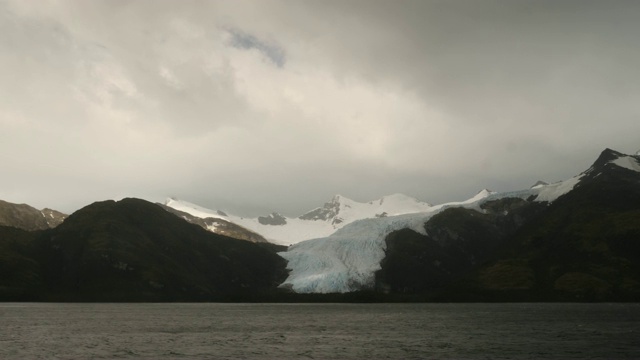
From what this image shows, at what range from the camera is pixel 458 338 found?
136 metres

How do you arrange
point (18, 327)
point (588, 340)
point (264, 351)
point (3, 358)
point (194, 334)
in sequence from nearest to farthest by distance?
point (3, 358)
point (264, 351)
point (588, 340)
point (194, 334)
point (18, 327)

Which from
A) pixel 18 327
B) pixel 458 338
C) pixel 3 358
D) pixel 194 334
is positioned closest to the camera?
pixel 3 358

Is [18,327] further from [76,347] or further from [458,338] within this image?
[458,338]

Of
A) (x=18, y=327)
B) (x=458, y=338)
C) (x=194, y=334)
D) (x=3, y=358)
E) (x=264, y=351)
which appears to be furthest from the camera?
(x=18, y=327)

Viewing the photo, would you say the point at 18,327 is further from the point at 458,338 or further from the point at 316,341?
the point at 458,338

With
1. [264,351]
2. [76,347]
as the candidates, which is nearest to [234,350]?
[264,351]

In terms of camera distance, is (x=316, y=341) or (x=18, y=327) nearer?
(x=316, y=341)

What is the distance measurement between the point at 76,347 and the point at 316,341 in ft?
151

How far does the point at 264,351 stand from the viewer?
362ft

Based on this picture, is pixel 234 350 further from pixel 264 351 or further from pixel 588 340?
pixel 588 340

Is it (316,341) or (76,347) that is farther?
(316,341)

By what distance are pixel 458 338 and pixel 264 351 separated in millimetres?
47161

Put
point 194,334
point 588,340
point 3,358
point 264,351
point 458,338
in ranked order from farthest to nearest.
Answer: point 194,334 → point 458,338 → point 588,340 → point 264,351 → point 3,358

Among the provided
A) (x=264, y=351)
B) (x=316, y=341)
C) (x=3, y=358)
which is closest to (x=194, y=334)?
(x=316, y=341)
